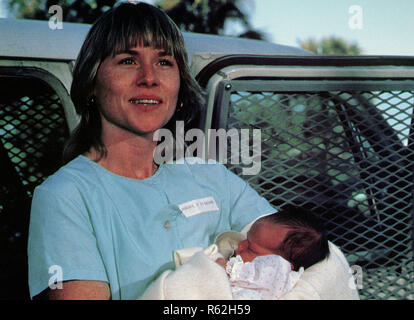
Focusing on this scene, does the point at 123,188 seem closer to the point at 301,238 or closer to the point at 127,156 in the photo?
the point at 127,156

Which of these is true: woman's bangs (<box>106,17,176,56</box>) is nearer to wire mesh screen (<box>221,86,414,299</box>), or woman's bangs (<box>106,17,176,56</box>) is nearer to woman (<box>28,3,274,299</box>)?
woman (<box>28,3,274,299</box>)

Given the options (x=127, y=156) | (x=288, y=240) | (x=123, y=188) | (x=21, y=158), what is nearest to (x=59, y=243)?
(x=123, y=188)

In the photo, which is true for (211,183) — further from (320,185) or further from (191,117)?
(320,185)

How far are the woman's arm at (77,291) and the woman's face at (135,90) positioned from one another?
0.50m

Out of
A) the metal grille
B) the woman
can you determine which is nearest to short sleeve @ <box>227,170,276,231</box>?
the woman

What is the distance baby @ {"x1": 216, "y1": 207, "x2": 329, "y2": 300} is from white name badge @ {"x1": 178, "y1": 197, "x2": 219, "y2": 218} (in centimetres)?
16

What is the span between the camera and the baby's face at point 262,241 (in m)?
1.60

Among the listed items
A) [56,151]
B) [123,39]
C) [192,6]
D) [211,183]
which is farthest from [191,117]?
[192,6]

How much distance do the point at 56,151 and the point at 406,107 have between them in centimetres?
168

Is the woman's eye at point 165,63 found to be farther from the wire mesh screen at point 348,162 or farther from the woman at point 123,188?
the wire mesh screen at point 348,162

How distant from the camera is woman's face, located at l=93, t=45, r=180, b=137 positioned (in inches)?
58.7

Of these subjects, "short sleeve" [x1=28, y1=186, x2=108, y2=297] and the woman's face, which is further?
the woman's face

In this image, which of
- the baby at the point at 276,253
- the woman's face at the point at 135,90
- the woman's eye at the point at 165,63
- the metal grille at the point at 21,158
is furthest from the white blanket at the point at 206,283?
the metal grille at the point at 21,158

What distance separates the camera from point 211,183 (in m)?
1.75
